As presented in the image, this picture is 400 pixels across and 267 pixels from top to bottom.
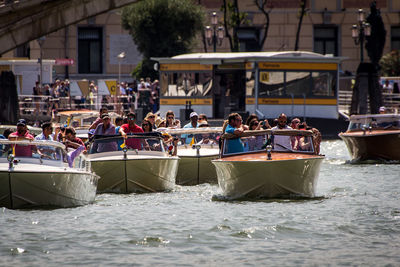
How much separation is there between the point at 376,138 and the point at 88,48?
126ft

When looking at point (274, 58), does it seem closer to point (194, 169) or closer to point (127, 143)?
point (194, 169)

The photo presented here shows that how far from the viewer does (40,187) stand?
1684cm

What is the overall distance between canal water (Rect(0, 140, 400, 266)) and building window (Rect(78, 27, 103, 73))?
Answer: 44551 millimetres

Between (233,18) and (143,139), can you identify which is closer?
(143,139)

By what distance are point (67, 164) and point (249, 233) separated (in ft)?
12.8

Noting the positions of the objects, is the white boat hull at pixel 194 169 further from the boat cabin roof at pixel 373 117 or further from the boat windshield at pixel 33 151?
the boat cabin roof at pixel 373 117


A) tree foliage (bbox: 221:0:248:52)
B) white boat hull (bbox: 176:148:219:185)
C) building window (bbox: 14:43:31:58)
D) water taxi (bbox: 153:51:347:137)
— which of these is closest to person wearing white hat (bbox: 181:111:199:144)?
white boat hull (bbox: 176:148:219:185)

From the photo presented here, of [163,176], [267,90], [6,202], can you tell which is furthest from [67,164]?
[267,90]

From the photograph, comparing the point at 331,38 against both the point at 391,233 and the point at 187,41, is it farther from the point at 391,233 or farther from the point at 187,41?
the point at 391,233

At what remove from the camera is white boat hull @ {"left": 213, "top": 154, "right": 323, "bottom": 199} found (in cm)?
1814

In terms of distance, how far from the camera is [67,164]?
57.5 ft

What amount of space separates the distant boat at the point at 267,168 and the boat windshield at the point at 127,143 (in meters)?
1.99

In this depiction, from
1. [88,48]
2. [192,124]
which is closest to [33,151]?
[192,124]

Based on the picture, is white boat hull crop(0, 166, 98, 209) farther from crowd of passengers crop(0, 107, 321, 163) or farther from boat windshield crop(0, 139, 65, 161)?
crowd of passengers crop(0, 107, 321, 163)
